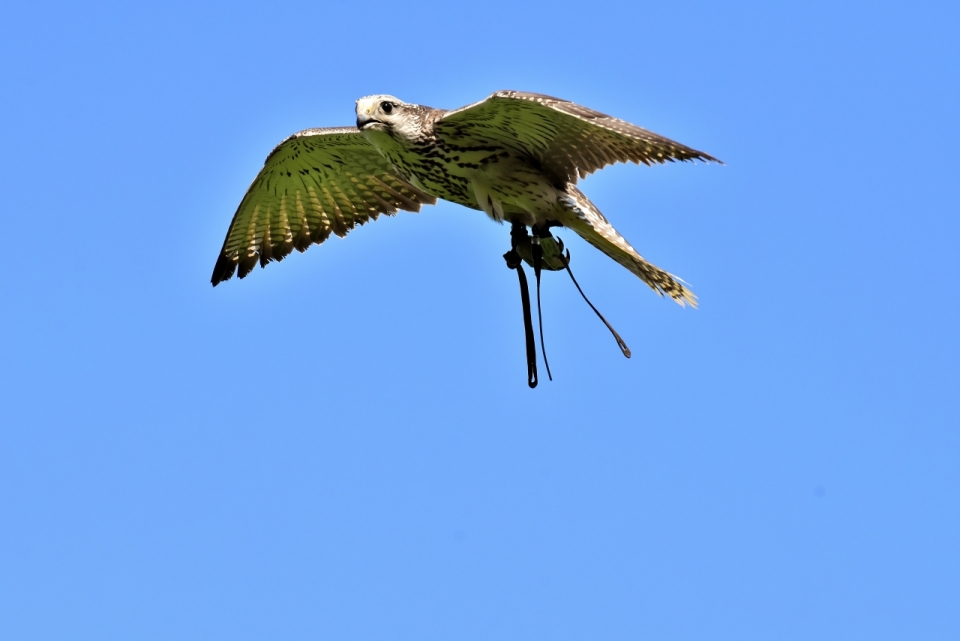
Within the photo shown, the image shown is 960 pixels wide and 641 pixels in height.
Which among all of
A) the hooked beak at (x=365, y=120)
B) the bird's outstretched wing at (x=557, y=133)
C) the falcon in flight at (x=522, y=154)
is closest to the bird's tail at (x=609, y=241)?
the falcon in flight at (x=522, y=154)

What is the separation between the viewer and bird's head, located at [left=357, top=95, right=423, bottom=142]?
26.9 ft

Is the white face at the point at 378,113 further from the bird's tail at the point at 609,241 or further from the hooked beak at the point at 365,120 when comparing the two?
the bird's tail at the point at 609,241

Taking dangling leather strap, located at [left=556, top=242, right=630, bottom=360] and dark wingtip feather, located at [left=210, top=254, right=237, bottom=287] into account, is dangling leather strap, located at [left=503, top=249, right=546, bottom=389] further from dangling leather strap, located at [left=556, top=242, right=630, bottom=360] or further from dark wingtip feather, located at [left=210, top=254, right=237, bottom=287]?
dark wingtip feather, located at [left=210, top=254, right=237, bottom=287]

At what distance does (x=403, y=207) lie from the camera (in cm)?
1016

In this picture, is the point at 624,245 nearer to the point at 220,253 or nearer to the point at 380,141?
the point at 380,141

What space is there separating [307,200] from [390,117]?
2.28m

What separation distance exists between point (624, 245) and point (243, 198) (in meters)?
3.17

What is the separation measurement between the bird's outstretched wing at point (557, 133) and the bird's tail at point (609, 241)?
0.71 feet

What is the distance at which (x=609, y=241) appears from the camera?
8.29 meters

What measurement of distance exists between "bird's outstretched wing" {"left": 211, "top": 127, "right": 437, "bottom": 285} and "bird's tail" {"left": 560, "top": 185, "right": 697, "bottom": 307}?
1813 mm

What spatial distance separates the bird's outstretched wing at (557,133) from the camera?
761 centimetres

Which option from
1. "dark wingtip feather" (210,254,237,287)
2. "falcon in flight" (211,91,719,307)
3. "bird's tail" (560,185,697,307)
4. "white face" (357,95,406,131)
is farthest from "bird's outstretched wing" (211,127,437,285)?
"bird's tail" (560,185,697,307)

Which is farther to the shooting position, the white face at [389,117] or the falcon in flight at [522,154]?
the white face at [389,117]

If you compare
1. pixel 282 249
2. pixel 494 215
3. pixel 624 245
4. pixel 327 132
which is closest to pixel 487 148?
pixel 494 215
